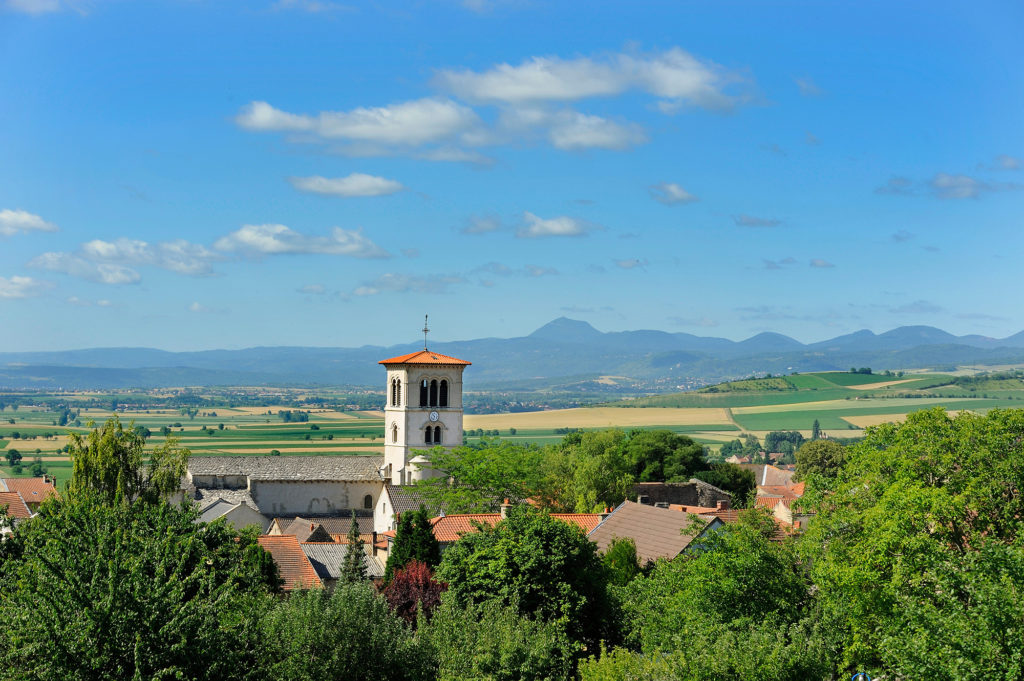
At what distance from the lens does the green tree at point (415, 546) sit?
51.0m

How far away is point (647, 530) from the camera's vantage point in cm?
5194

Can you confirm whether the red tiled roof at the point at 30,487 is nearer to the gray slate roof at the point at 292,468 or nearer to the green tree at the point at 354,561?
the gray slate roof at the point at 292,468

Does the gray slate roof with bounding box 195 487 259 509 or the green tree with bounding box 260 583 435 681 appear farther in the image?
the gray slate roof with bounding box 195 487 259 509

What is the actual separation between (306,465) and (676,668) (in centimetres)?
5967

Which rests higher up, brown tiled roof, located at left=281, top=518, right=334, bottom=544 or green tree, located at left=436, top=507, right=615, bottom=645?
green tree, located at left=436, top=507, right=615, bottom=645

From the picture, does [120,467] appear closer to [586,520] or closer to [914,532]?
[586,520]

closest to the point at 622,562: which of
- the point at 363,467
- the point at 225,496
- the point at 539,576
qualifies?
the point at 539,576

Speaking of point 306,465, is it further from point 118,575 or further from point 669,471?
point 118,575

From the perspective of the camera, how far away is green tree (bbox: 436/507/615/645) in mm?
38938

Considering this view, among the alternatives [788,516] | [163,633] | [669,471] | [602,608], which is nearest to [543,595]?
[602,608]

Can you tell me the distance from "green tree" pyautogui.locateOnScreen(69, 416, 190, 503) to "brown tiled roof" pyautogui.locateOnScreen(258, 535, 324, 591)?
6000 mm

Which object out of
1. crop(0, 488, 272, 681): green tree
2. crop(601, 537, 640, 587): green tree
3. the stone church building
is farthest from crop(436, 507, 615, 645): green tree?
the stone church building

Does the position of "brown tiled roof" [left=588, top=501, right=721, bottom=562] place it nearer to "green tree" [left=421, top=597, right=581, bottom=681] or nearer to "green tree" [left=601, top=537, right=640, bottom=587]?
"green tree" [left=601, top=537, right=640, bottom=587]

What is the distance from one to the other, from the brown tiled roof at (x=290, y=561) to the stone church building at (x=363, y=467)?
2403 cm
